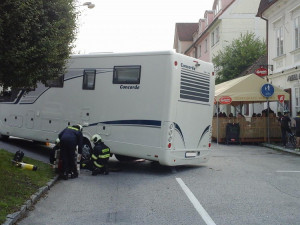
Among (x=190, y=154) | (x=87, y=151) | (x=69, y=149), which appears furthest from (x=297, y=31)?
(x=69, y=149)

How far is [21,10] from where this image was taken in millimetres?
7641

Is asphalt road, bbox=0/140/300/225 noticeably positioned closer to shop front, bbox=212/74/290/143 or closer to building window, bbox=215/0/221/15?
shop front, bbox=212/74/290/143

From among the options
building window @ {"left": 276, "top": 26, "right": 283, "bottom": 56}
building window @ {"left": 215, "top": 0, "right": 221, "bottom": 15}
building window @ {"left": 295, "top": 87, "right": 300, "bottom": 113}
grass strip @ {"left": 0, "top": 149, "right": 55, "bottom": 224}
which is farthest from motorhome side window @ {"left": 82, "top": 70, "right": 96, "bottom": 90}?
building window @ {"left": 215, "top": 0, "right": 221, "bottom": 15}

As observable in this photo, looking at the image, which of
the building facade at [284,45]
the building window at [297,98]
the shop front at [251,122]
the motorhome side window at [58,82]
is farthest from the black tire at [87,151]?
the building window at [297,98]

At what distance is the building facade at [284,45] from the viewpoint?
67.3 ft

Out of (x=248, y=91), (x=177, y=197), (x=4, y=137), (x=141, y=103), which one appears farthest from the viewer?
(x=248, y=91)

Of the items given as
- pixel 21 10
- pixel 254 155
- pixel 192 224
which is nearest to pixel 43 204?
pixel 192 224

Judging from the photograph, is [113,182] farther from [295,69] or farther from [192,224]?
[295,69]

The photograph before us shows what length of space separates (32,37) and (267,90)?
14.4 meters

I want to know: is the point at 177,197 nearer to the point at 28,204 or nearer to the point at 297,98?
the point at 28,204

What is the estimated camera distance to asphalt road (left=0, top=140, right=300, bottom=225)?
256 inches

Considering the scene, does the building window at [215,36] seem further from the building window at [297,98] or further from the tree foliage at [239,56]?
the building window at [297,98]

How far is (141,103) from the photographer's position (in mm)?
11094

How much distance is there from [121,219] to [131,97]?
5.27 metres
